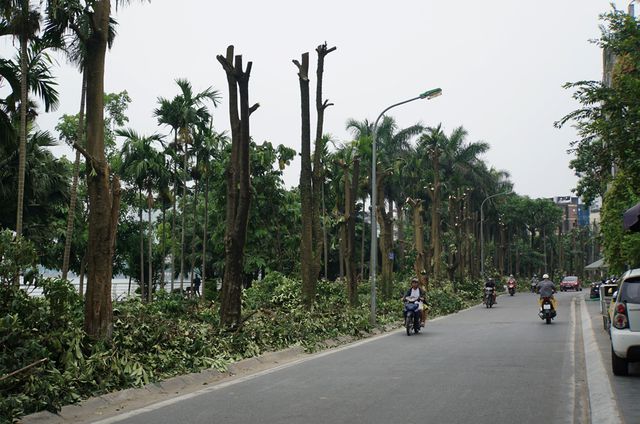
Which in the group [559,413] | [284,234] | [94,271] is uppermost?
[284,234]

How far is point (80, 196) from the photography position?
43.9m

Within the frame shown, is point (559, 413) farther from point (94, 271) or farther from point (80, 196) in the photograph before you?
point (80, 196)

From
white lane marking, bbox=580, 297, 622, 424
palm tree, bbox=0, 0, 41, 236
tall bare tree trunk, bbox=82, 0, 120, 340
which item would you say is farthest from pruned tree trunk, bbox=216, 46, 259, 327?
white lane marking, bbox=580, 297, 622, 424

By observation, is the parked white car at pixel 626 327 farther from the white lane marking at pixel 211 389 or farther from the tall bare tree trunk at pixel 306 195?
the tall bare tree trunk at pixel 306 195

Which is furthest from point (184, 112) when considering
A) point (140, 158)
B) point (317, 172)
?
point (317, 172)

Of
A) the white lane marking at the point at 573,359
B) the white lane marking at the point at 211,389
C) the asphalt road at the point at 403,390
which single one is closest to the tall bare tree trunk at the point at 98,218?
the white lane marking at the point at 211,389

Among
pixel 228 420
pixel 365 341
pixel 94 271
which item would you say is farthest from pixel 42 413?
pixel 365 341

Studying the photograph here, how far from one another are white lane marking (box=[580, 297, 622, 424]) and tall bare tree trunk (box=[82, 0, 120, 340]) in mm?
7084

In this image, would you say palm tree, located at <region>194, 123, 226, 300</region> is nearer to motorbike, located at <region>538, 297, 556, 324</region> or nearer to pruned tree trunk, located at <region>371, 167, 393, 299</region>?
pruned tree trunk, located at <region>371, 167, 393, 299</region>

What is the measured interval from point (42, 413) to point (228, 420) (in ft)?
6.81

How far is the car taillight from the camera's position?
11383mm

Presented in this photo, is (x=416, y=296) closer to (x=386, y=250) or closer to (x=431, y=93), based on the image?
(x=431, y=93)

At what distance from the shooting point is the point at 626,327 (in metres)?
11.4

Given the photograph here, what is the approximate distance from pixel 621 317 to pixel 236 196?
9.63 meters
